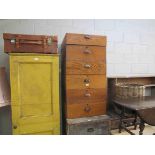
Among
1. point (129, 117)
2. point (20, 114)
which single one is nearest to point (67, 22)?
point (20, 114)

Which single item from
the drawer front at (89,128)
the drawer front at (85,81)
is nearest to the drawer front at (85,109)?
the drawer front at (89,128)

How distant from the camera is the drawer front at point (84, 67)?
1.77 m

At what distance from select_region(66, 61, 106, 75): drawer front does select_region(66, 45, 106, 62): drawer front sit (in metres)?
0.05

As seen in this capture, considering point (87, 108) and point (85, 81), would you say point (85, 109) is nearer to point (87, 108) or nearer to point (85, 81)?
point (87, 108)

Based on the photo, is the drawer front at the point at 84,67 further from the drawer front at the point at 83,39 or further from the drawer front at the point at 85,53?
the drawer front at the point at 83,39

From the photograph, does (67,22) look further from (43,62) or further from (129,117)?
(129,117)

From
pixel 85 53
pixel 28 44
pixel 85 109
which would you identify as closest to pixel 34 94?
pixel 28 44

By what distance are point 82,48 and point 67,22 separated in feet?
2.59

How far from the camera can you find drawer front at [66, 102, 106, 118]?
5.99ft

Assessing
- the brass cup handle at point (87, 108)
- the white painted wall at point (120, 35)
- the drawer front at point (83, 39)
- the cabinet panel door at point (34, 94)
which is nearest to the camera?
the cabinet panel door at point (34, 94)

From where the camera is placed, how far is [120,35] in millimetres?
2613

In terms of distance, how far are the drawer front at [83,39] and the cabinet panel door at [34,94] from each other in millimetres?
283

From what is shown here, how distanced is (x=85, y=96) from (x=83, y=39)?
2.32 ft

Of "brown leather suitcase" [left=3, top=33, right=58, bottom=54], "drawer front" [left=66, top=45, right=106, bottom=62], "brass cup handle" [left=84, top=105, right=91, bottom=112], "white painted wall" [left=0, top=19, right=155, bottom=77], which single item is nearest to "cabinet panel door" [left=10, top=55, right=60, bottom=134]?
"brown leather suitcase" [left=3, top=33, right=58, bottom=54]
